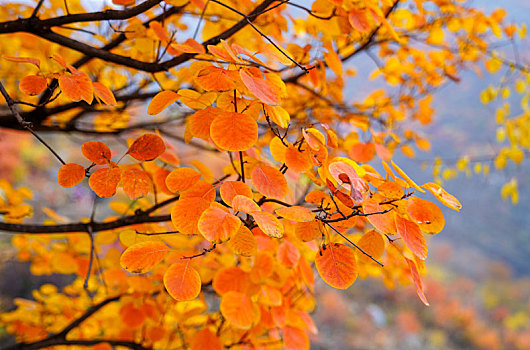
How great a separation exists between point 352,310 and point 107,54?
6.14 m

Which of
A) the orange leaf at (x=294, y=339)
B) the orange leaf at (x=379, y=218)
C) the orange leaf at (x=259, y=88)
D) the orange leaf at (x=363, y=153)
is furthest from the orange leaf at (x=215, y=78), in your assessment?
Result: the orange leaf at (x=294, y=339)

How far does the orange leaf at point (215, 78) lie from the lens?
467 mm

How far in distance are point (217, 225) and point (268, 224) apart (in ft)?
0.20

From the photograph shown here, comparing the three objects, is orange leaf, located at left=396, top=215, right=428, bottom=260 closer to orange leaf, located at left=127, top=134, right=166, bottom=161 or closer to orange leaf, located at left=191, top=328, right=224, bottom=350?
orange leaf, located at left=127, top=134, right=166, bottom=161

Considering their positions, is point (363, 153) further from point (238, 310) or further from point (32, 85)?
point (32, 85)

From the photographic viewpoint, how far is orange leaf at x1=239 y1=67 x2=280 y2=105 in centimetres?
42

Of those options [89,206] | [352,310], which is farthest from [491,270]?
[89,206]

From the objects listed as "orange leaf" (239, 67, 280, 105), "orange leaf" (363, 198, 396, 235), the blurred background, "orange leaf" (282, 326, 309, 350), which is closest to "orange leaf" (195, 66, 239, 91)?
"orange leaf" (239, 67, 280, 105)

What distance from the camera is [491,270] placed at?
9.75 meters

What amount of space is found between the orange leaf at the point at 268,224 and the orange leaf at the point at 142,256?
17 cm

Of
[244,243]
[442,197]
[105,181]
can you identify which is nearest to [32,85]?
[105,181]

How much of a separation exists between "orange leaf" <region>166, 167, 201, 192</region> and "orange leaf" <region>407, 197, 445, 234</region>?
1.04 feet

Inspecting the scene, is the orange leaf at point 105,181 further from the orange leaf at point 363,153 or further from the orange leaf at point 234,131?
the orange leaf at point 363,153

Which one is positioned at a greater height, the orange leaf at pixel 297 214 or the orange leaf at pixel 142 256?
the orange leaf at pixel 297 214
